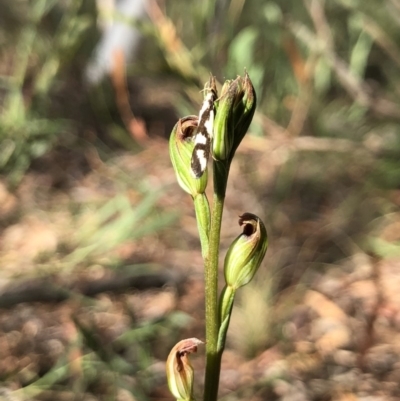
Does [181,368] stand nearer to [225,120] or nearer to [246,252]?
[246,252]

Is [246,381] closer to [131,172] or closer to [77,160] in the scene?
[131,172]

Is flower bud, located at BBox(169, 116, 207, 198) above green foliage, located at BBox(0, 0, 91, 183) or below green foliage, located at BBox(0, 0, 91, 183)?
below

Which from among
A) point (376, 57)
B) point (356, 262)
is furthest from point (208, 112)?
point (376, 57)

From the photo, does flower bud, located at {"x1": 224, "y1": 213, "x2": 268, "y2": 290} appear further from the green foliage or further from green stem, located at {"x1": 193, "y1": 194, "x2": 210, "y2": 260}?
the green foliage

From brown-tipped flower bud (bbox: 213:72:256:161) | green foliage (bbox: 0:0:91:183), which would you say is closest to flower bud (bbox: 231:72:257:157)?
brown-tipped flower bud (bbox: 213:72:256:161)

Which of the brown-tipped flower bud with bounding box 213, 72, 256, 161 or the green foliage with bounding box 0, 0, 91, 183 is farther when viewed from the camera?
the green foliage with bounding box 0, 0, 91, 183
